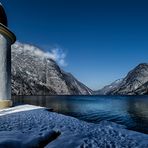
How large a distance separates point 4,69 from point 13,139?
1279cm

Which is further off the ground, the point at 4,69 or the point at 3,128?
the point at 4,69

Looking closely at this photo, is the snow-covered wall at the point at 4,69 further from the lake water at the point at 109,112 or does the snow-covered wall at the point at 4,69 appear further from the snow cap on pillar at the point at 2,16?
the lake water at the point at 109,112

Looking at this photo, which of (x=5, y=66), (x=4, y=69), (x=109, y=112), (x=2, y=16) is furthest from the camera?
(x=109, y=112)

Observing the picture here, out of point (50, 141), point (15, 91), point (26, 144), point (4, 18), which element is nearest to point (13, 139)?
point (26, 144)

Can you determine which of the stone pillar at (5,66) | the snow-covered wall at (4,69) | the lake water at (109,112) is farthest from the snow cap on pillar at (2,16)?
the lake water at (109,112)

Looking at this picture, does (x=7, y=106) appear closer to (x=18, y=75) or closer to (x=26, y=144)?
(x=26, y=144)

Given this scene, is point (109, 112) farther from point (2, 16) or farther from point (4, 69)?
point (2, 16)

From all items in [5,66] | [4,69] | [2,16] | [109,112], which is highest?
[2,16]

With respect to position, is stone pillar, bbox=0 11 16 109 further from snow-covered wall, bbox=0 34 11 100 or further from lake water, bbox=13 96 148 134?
lake water, bbox=13 96 148 134

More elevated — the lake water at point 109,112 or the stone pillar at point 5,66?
the stone pillar at point 5,66

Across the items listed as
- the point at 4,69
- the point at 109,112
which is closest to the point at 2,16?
the point at 4,69

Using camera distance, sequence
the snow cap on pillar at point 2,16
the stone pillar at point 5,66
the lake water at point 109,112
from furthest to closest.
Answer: the lake water at point 109,112
the snow cap on pillar at point 2,16
the stone pillar at point 5,66

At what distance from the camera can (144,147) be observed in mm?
6582

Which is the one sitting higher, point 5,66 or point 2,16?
point 2,16
